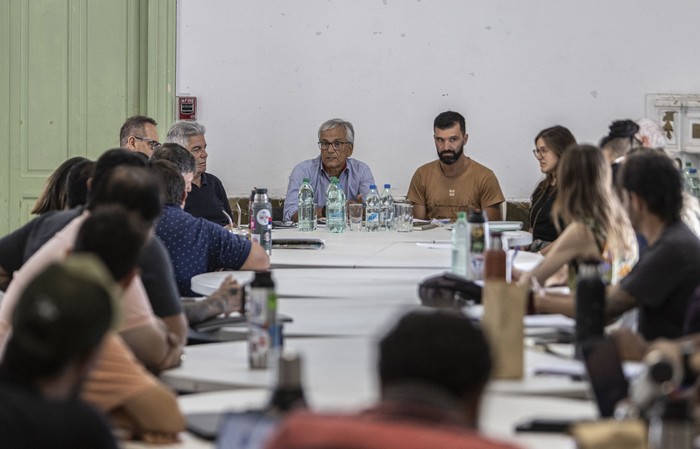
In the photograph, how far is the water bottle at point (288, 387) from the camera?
1771 millimetres

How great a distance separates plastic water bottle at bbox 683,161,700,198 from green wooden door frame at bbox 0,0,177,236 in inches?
130

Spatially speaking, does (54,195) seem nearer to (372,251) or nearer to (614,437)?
(372,251)

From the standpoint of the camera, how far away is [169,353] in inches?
103

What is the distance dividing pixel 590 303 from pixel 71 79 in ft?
18.4

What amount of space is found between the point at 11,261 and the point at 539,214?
3415 millimetres

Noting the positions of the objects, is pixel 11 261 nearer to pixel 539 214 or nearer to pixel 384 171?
pixel 539 214

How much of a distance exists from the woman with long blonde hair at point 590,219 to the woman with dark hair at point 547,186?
7.14 ft

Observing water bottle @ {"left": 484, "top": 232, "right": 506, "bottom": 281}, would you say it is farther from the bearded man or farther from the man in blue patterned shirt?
the bearded man

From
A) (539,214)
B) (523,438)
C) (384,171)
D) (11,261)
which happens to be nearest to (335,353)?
(523,438)

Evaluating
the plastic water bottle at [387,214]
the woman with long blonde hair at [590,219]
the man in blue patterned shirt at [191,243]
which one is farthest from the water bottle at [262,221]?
the plastic water bottle at [387,214]

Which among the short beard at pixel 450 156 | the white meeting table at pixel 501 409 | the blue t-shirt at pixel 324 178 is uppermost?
the short beard at pixel 450 156

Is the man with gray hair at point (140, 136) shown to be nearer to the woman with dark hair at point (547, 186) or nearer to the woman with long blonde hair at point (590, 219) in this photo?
the woman with dark hair at point (547, 186)

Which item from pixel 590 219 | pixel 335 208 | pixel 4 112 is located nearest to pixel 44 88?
pixel 4 112

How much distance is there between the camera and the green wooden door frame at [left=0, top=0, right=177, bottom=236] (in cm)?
757
